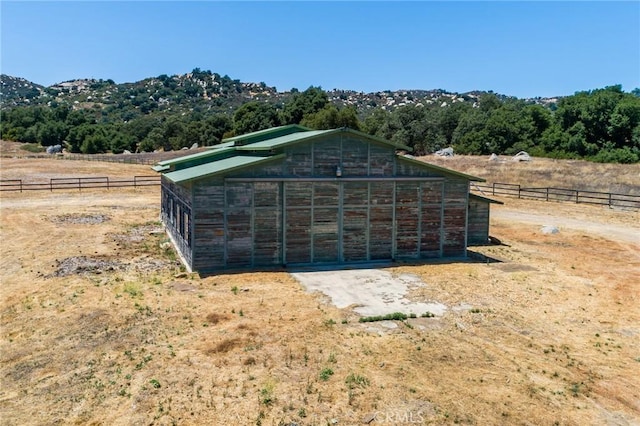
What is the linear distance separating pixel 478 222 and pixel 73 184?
3849cm

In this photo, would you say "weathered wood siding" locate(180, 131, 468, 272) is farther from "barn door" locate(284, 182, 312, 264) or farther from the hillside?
the hillside

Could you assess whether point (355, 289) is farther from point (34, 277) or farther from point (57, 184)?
point (57, 184)

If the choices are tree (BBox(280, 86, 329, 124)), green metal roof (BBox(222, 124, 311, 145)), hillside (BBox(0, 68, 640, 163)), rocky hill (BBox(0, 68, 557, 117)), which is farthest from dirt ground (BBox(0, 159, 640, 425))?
rocky hill (BBox(0, 68, 557, 117))

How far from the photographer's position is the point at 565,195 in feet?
137

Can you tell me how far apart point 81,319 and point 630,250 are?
24958 mm

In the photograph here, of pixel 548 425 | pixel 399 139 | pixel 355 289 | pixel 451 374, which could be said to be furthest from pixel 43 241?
pixel 399 139

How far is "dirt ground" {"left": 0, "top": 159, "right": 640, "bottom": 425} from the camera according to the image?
404 inches

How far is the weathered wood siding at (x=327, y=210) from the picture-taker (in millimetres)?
19969

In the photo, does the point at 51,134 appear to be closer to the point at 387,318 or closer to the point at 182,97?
the point at 182,97

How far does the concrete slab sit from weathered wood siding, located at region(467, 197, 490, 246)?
7342mm

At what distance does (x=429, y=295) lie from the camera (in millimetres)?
17641

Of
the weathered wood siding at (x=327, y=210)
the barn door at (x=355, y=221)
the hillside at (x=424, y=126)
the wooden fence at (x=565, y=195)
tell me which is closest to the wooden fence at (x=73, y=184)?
the hillside at (x=424, y=126)

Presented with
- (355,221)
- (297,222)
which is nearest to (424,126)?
(355,221)

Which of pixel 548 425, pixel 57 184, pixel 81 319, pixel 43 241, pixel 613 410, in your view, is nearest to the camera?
pixel 548 425
